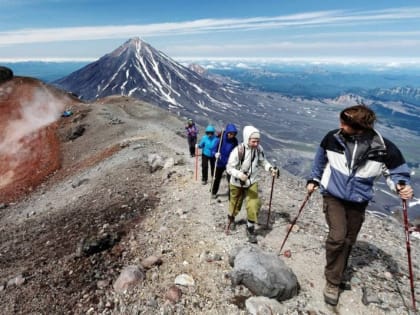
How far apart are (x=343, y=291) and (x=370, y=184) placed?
2434 mm

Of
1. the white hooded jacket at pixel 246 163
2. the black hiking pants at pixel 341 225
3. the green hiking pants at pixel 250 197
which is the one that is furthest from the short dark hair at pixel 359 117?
the green hiking pants at pixel 250 197

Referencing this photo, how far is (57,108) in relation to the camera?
41.7 meters

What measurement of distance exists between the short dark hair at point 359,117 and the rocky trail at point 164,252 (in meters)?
3.45

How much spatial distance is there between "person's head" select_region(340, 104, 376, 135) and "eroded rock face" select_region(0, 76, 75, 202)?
2119cm

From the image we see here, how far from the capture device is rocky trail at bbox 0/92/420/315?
22.8ft

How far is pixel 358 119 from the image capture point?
5.54 m

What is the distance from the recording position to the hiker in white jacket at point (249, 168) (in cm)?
832

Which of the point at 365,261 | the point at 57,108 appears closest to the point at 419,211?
the point at 57,108

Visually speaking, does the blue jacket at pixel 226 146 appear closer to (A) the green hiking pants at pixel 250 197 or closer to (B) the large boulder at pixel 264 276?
(A) the green hiking pants at pixel 250 197

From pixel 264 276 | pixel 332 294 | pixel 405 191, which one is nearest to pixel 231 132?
pixel 264 276

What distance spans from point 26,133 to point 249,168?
3282 cm

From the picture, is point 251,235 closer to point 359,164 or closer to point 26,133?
point 359,164

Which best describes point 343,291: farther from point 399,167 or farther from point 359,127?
point 359,127

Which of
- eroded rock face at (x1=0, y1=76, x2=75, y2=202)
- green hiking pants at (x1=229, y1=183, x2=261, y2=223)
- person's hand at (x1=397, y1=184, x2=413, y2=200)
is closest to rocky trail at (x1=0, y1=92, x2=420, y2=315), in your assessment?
green hiking pants at (x1=229, y1=183, x2=261, y2=223)
